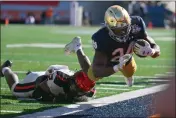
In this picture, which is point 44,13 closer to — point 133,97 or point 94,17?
point 94,17

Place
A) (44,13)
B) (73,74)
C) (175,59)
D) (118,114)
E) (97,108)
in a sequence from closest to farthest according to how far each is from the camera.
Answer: (175,59) < (118,114) < (97,108) < (73,74) < (44,13)

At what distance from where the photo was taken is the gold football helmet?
468 centimetres

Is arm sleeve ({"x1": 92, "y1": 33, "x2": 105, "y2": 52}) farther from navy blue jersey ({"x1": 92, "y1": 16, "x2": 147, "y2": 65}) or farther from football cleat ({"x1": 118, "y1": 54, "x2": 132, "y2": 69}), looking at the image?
football cleat ({"x1": 118, "y1": 54, "x2": 132, "y2": 69})

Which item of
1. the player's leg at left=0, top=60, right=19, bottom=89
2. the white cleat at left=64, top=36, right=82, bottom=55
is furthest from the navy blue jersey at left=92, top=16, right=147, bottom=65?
the player's leg at left=0, top=60, right=19, bottom=89

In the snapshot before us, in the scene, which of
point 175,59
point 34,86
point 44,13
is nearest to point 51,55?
point 34,86

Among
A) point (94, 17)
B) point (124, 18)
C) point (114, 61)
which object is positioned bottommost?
point (94, 17)

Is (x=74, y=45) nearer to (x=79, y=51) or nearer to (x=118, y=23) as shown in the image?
(x=79, y=51)

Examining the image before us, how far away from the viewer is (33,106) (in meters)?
5.10

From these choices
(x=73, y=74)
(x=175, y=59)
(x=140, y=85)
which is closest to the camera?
(x=175, y=59)

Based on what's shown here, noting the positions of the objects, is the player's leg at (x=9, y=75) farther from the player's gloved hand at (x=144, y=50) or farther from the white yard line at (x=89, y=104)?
the player's gloved hand at (x=144, y=50)

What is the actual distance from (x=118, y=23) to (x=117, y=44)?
309mm

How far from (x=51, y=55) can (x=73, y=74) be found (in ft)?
20.0

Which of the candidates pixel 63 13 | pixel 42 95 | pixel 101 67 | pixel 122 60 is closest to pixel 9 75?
pixel 42 95

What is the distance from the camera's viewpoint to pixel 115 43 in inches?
194
